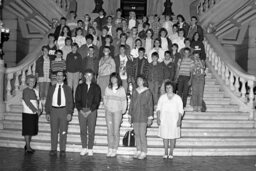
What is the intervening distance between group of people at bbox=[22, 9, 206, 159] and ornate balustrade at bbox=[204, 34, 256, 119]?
76 cm

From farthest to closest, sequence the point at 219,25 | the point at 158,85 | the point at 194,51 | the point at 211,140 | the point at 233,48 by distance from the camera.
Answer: the point at 233,48 < the point at 219,25 < the point at 194,51 < the point at 158,85 < the point at 211,140

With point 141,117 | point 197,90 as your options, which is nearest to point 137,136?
point 141,117

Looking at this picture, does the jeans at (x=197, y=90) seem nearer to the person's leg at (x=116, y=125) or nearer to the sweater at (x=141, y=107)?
the sweater at (x=141, y=107)

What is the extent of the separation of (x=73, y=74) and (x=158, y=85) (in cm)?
208

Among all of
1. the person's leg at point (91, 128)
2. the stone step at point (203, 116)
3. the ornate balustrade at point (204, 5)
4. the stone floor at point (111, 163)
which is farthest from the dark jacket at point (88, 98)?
the ornate balustrade at point (204, 5)

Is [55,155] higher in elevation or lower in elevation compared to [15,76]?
lower

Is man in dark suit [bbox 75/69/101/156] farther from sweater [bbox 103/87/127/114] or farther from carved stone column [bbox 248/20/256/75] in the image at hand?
carved stone column [bbox 248/20/256/75]

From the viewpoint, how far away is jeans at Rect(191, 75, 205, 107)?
34.6 feet

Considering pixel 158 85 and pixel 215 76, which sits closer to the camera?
pixel 158 85

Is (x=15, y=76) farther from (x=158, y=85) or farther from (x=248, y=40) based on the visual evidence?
(x=248, y=40)

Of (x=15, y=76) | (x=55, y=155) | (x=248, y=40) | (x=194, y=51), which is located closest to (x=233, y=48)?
(x=248, y=40)

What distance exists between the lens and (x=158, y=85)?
405 inches

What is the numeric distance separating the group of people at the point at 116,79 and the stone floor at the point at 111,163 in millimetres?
328

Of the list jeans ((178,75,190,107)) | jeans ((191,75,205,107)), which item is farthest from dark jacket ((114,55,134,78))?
jeans ((191,75,205,107))
